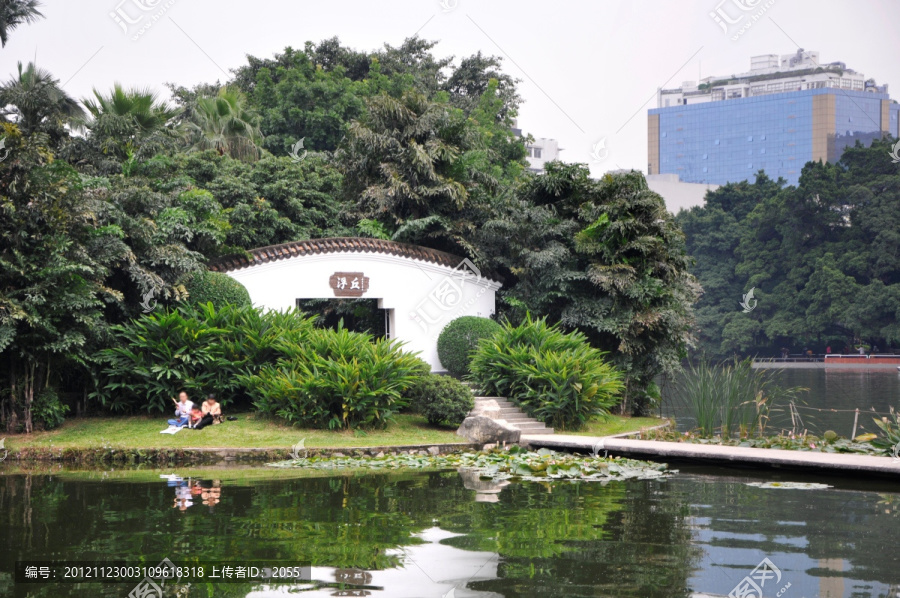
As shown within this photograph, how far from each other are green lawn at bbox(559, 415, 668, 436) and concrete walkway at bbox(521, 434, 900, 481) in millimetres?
2381

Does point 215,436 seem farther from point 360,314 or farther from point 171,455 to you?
point 360,314

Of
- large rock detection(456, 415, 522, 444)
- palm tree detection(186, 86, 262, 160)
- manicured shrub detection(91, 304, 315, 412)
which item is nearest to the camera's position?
large rock detection(456, 415, 522, 444)

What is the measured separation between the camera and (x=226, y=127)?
24719 mm

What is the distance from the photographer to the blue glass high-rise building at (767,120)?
9981 cm

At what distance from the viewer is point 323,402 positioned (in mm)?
14789

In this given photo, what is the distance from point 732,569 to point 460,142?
55.3ft

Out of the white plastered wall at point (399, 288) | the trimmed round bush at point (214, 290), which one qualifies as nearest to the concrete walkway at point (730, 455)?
the white plastered wall at point (399, 288)

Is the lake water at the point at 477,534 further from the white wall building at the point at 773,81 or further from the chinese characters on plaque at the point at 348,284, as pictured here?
the white wall building at the point at 773,81

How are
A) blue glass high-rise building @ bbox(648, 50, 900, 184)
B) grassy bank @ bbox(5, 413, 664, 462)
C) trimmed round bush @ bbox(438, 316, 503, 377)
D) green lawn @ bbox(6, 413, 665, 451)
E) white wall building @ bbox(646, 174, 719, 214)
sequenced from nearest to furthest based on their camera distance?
grassy bank @ bbox(5, 413, 664, 462) → green lawn @ bbox(6, 413, 665, 451) → trimmed round bush @ bbox(438, 316, 503, 377) → white wall building @ bbox(646, 174, 719, 214) → blue glass high-rise building @ bbox(648, 50, 900, 184)

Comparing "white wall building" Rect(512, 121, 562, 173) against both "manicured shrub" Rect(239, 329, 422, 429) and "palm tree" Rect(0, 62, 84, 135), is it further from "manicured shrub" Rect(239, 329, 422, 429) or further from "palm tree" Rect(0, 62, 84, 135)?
"manicured shrub" Rect(239, 329, 422, 429)

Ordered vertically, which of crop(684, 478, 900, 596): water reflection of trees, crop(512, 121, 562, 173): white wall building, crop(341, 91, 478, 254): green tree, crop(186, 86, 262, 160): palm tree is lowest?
crop(684, 478, 900, 596): water reflection of trees

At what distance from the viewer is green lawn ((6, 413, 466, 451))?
44.2ft

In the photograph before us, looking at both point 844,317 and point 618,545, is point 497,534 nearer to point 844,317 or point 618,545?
point 618,545

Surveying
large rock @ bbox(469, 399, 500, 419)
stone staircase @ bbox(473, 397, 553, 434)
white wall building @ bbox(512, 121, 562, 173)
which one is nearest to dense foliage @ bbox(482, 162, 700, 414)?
stone staircase @ bbox(473, 397, 553, 434)
